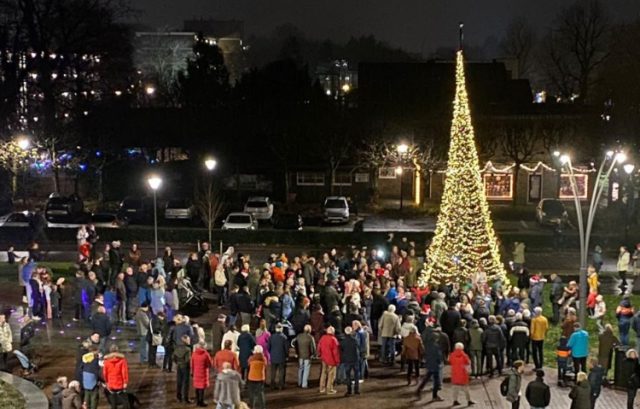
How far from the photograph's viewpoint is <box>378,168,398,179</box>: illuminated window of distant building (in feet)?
178

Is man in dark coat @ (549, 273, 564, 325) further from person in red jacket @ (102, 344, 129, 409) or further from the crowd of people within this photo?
person in red jacket @ (102, 344, 129, 409)

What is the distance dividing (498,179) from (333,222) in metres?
14.3

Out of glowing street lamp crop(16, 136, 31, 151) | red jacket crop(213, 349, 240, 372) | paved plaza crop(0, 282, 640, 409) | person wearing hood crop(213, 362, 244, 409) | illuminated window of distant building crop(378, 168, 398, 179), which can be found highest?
glowing street lamp crop(16, 136, 31, 151)

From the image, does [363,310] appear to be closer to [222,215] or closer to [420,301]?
[420,301]

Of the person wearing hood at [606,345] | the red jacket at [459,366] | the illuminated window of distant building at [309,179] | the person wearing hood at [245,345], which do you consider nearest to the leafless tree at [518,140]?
the illuminated window of distant building at [309,179]

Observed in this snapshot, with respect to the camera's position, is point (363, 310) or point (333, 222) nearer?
point (363, 310)

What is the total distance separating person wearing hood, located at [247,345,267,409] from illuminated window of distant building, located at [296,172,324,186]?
132ft

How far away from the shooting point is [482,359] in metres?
17.4

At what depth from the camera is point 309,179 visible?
54938 mm

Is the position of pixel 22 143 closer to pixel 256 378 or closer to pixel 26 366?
pixel 26 366

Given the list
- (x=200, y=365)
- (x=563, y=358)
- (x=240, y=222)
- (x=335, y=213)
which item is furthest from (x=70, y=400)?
(x=335, y=213)

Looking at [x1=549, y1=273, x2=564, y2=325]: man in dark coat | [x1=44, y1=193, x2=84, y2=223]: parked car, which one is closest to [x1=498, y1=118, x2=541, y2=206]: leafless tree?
[x1=44, y1=193, x2=84, y2=223]: parked car

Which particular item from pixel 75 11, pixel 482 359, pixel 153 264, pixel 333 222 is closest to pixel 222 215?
pixel 333 222

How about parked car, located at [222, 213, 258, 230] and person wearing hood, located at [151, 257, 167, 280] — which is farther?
parked car, located at [222, 213, 258, 230]
